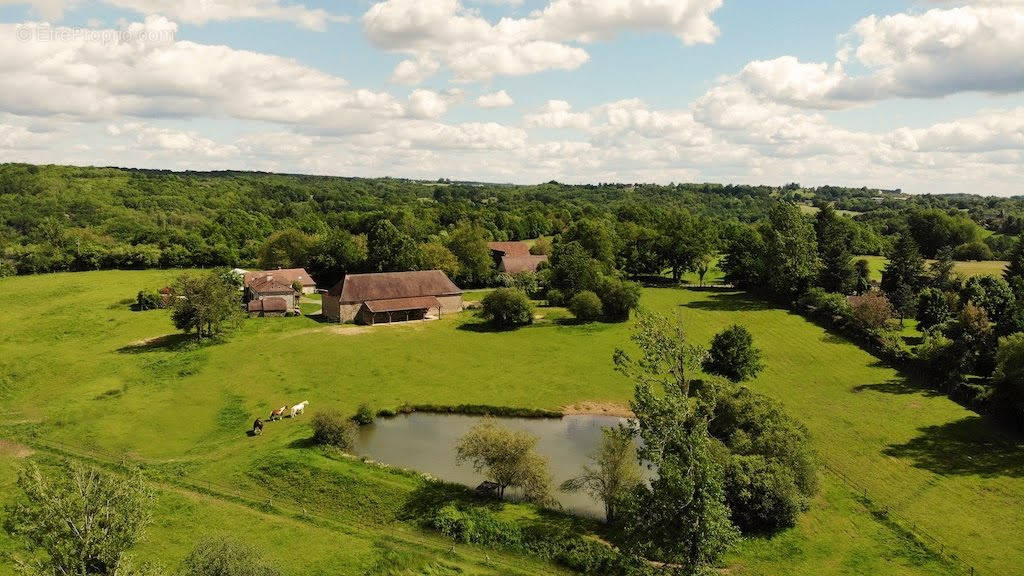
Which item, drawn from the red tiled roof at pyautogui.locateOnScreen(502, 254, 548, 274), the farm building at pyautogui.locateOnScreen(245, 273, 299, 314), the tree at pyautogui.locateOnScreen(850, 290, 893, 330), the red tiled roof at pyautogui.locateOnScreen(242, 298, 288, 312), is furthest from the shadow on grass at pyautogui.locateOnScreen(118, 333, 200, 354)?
the tree at pyautogui.locateOnScreen(850, 290, 893, 330)

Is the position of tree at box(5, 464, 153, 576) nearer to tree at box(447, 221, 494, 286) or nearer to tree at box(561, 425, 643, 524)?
tree at box(561, 425, 643, 524)

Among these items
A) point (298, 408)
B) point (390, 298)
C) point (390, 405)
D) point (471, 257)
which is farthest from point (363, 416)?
point (471, 257)

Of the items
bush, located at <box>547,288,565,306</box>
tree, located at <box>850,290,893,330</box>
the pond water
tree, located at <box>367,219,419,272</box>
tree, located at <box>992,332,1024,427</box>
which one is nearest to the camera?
the pond water

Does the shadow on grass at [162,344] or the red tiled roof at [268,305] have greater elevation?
the red tiled roof at [268,305]

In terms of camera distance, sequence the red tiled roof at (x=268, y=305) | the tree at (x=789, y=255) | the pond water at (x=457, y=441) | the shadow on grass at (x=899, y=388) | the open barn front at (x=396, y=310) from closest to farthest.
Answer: the pond water at (x=457, y=441) < the shadow on grass at (x=899, y=388) < the open barn front at (x=396, y=310) < the red tiled roof at (x=268, y=305) < the tree at (x=789, y=255)

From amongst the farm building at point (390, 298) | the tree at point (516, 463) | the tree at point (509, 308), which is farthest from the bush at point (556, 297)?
the tree at point (516, 463)

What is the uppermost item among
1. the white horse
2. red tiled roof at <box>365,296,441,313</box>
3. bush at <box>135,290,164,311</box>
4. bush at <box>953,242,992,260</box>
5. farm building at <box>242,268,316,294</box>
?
bush at <box>953,242,992,260</box>

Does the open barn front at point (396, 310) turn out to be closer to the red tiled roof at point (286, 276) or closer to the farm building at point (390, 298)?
the farm building at point (390, 298)

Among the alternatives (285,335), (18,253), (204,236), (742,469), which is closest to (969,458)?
(742,469)
